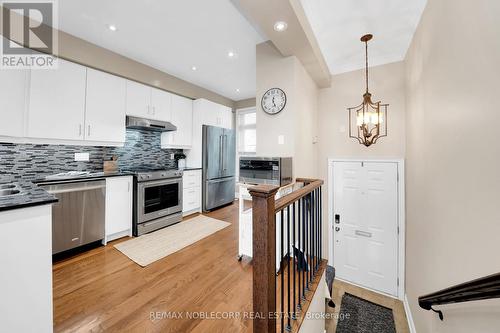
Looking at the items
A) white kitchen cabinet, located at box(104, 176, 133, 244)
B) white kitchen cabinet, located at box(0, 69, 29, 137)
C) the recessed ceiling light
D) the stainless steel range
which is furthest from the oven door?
the recessed ceiling light

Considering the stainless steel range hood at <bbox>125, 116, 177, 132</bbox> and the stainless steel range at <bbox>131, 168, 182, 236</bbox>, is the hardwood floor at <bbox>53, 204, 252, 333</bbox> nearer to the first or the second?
the stainless steel range at <bbox>131, 168, 182, 236</bbox>

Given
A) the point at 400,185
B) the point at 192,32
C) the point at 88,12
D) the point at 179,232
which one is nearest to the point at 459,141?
the point at 400,185

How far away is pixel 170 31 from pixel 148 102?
146 centimetres

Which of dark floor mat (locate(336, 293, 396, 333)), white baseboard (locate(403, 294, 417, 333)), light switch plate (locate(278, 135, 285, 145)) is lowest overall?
dark floor mat (locate(336, 293, 396, 333))

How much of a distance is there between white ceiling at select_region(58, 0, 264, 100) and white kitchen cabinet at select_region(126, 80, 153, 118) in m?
0.45

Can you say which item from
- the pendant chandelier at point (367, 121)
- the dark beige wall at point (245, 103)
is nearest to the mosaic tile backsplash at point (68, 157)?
the dark beige wall at point (245, 103)

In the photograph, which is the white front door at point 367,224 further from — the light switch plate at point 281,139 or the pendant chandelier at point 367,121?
the light switch plate at point 281,139

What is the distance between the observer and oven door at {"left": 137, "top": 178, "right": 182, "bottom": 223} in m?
3.13

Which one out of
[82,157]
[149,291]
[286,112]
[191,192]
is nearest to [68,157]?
[82,157]

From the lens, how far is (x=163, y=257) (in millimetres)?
2461

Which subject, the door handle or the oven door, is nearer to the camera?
the door handle

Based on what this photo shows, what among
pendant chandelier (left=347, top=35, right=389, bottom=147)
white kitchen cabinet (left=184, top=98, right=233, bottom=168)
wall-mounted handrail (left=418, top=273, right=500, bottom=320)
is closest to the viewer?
wall-mounted handrail (left=418, top=273, right=500, bottom=320)

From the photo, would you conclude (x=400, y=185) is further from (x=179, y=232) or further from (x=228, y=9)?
(x=179, y=232)

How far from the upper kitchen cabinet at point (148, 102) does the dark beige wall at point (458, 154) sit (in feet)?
13.0
